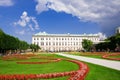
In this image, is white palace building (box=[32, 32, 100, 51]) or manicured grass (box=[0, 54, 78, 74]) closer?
manicured grass (box=[0, 54, 78, 74])

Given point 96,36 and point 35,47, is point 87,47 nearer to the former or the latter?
point 35,47

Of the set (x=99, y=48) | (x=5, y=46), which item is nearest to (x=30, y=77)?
(x=5, y=46)

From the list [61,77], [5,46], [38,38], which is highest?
[38,38]

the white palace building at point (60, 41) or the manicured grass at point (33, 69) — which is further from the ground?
the white palace building at point (60, 41)

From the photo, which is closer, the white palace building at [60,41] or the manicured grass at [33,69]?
the manicured grass at [33,69]

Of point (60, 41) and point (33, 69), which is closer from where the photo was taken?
point (33, 69)

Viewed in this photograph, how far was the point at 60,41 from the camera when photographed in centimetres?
15788

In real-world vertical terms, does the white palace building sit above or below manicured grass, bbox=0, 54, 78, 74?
above

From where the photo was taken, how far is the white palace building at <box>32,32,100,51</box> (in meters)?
154

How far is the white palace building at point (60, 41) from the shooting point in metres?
154

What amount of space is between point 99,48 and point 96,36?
60.8m

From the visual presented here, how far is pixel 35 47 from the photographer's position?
424 feet

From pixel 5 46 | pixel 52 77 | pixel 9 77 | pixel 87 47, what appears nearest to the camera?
pixel 9 77

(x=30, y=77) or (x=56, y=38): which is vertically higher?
(x=56, y=38)
